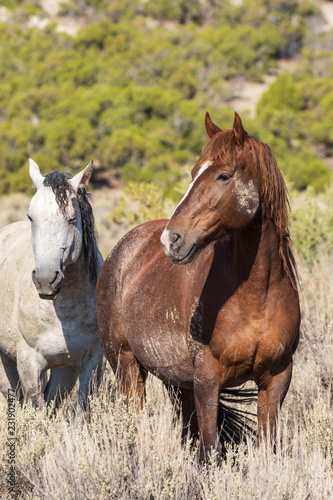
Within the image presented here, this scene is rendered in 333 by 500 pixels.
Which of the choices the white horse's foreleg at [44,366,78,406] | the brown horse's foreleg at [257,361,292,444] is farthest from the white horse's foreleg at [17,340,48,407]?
the brown horse's foreleg at [257,361,292,444]

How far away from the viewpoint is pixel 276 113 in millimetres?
31453

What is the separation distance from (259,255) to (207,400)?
833 millimetres

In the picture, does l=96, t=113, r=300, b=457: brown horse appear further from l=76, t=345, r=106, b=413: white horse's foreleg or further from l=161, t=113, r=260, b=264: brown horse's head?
l=76, t=345, r=106, b=413: white horse's foreleg

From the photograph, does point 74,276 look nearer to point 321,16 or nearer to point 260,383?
point 260,383

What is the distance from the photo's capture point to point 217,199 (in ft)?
9.79

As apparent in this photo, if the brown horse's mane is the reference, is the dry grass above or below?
below

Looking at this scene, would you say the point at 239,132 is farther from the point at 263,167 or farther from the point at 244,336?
the point at 244,336

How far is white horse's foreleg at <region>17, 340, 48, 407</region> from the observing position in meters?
4.68

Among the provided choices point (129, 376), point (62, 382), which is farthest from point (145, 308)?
point (62, 382)

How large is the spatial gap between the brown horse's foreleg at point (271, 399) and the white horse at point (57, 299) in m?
1.47

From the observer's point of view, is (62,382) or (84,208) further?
(62,382)

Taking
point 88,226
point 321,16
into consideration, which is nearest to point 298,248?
point 88,226

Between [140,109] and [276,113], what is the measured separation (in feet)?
22.9

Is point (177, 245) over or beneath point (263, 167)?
beneath
